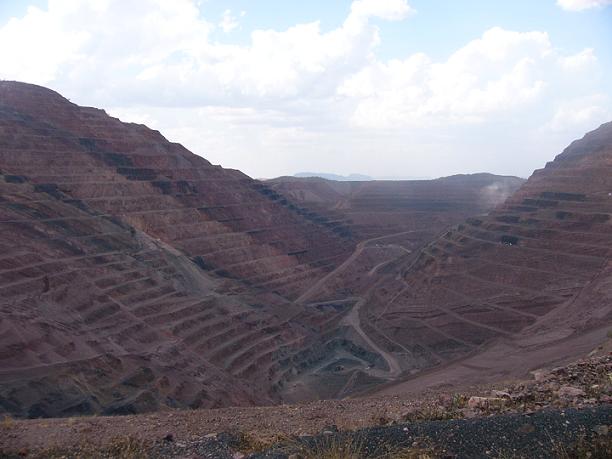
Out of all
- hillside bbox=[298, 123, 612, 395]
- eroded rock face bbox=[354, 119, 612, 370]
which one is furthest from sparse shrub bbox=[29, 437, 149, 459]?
eroded rock face bbox=[354, 119, 612, 370]

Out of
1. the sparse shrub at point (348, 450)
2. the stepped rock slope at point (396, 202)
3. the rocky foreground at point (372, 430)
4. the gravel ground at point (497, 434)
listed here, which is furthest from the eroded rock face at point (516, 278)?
the stepped rock slope at point (396, 202)

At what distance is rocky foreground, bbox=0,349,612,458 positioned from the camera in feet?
32.3

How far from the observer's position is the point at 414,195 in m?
129

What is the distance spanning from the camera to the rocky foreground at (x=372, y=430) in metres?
9.85

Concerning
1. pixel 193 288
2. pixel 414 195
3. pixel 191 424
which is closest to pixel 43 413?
pixel 191 424

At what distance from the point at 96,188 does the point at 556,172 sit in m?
56.0

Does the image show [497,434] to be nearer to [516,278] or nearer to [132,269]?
[132,269]

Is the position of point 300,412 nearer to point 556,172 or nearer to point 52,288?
point 52,288

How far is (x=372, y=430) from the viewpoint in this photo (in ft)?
36.0

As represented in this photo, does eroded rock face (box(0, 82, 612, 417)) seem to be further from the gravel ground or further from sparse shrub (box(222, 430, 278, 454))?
the gravel ground

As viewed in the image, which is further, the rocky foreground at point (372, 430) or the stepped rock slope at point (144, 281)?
the stepped rock slope at point (144, 281)

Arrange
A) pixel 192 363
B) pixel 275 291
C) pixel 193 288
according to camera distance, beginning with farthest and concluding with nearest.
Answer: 1. pixel 275 291
2. pixel 193 288
3. pixel 192 363

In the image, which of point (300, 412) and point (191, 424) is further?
point (300, 412)

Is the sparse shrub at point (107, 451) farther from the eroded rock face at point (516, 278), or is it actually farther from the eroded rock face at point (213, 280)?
the eroded rock face at point (516, 278)
